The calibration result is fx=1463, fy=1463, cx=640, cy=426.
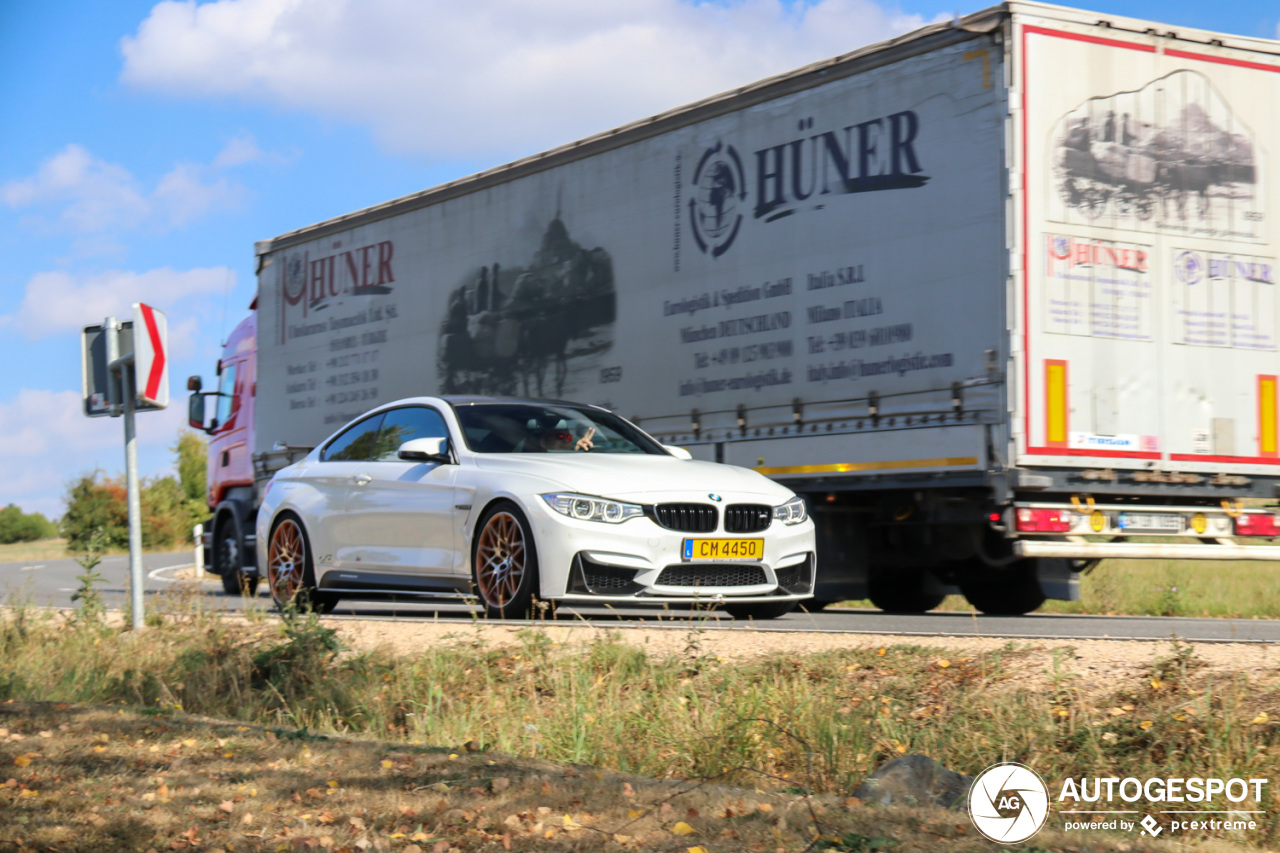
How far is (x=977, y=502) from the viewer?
10.9m

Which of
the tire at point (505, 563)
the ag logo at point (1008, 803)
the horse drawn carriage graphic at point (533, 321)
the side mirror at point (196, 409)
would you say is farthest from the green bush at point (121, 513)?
the ag logo at point (1008, 803)

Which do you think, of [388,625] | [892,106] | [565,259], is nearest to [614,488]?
[388,625]

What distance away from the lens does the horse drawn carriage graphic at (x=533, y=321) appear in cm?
1392

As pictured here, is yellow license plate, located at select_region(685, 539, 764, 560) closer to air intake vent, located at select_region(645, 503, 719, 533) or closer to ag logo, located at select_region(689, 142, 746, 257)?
air intake vent, located at select_region(645, 503, 719, 533)

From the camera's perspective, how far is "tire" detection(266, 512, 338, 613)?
37.6 ft

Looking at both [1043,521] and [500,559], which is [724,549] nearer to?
[500,559]

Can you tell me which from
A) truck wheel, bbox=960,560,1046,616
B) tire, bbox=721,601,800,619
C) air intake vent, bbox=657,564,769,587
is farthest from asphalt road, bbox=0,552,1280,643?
truck wheel, bbox=960,560,1046,616

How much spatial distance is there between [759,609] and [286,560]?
412 cm

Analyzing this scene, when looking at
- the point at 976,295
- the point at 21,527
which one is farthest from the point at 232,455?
the point at 21,527

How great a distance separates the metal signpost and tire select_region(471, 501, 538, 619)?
7.66 feet

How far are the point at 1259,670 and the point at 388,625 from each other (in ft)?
16.8

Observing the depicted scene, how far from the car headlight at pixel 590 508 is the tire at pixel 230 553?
907 cm

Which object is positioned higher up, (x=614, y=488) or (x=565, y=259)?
(x=565, y=259)

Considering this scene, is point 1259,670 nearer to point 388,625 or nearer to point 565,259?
point 388,625
